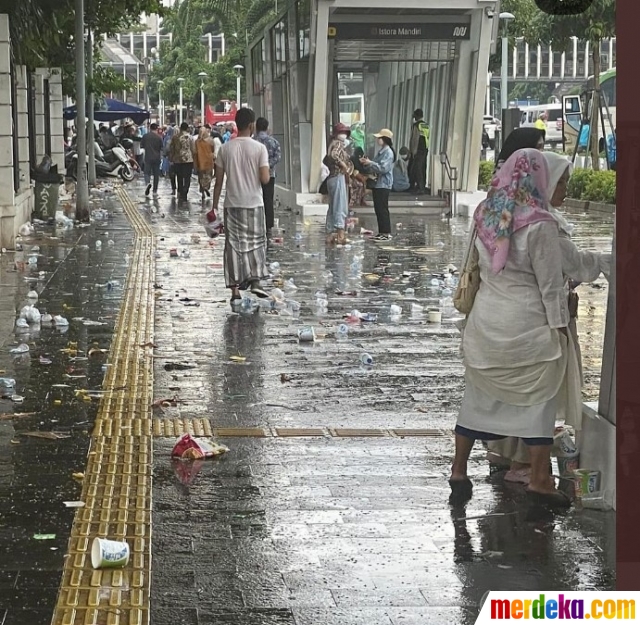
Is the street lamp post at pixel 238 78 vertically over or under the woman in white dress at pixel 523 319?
over

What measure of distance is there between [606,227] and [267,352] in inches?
590

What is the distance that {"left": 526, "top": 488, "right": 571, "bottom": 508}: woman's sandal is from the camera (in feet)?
19.3

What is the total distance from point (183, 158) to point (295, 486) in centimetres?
2635

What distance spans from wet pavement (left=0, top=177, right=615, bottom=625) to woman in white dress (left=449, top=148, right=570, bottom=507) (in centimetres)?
33

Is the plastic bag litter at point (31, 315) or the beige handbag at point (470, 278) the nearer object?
the beige handbag at point (470, 278)

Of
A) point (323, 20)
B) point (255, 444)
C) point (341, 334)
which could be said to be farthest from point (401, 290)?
point (323, 20)

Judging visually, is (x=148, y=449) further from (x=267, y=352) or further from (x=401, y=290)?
(x=401, y=290)

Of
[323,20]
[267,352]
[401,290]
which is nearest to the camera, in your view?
[267,352]

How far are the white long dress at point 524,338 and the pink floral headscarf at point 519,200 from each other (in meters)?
0.04

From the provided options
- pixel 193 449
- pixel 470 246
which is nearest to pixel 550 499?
pixel 470 246

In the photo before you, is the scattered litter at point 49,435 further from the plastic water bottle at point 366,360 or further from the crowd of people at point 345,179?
the crowd of people at point 345,179

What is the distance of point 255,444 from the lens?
700cm

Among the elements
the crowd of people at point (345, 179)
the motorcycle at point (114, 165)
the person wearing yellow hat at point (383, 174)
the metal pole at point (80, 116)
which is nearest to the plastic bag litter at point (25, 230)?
the metal pole at point (80, 116)

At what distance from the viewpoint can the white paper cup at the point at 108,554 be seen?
16.1 ft
